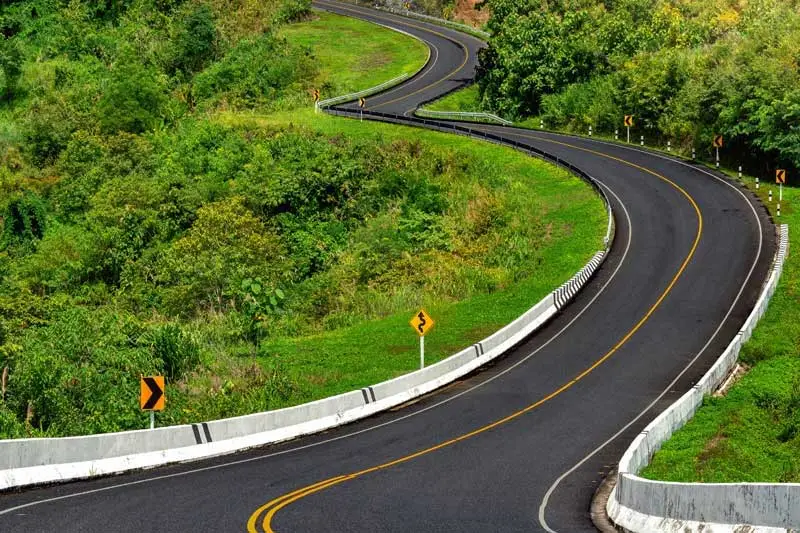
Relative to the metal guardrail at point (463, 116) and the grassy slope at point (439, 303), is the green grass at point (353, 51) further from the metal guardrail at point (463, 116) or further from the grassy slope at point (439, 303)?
the metal guardrail at point (463, 116)

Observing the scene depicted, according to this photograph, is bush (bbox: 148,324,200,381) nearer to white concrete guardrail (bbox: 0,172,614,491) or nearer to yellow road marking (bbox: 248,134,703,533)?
white concrete guardrail (bbox: 0,172,614,491)

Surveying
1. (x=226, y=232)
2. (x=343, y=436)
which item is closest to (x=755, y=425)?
(x=343, y=436)

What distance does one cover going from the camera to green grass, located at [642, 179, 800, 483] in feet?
79.3

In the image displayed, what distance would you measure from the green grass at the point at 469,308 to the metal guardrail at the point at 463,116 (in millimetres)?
12388

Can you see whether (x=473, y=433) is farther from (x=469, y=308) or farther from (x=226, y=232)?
(x=226, y=232)

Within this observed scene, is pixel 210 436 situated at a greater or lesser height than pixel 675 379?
greater

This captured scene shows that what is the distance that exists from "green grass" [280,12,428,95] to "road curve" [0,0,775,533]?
4210cm

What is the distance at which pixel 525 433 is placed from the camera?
96.3 ft

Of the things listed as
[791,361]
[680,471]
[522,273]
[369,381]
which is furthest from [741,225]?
[680,471]

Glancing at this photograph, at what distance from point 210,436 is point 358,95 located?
69854 mm

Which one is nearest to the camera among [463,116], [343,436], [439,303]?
[343,436]

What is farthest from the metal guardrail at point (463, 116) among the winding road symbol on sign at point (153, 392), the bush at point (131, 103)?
the winding road symbol on sign at point (153, 392)

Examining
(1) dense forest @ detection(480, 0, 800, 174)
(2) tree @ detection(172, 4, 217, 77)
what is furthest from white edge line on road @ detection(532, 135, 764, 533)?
(2) tree @ detection(172, 4, 217, 77)

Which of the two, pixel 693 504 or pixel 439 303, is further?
pixel 439 303
